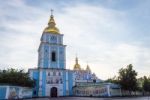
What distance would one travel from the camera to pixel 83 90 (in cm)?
5966

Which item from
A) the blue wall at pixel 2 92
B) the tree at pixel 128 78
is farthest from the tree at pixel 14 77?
the tree at pixel 128 78

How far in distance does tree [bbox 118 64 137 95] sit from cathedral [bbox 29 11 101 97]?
1243 centimetres

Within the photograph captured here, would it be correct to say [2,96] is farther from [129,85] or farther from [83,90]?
[129,85]

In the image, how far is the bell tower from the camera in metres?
58.3

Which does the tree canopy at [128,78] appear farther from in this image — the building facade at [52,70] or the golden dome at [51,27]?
the golden dome at [51,27]

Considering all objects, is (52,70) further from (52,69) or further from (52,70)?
(52,69)

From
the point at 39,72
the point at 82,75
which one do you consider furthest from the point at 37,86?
the point at 82,75

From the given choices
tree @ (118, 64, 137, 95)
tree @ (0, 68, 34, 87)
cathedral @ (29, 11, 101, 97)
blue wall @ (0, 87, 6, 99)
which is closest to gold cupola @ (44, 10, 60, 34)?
cathedral @ (29, 11, 101, 97)

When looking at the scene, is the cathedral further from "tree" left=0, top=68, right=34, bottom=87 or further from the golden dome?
"tree" left=0, top=68, right=34, bottom=87

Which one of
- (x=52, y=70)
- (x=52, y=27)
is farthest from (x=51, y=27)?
(x=52, y=70)

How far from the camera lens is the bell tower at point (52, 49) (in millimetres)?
58344

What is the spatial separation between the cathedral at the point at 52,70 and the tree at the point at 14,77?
4308mm

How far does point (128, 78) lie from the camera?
5812 centimetres

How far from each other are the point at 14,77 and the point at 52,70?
1065 cm
